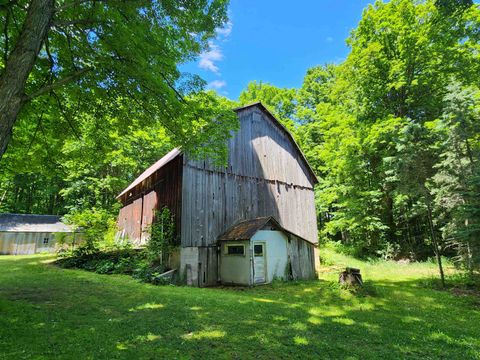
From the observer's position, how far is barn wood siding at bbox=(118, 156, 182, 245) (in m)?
13.7

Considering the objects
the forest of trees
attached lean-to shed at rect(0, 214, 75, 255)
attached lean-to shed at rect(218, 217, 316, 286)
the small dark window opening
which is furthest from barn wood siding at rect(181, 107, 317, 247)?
attached lean-to shed at rect(0, 214, 75, 255)

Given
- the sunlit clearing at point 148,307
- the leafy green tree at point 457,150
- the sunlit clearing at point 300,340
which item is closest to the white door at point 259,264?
the sunlit clearing at point 148,307

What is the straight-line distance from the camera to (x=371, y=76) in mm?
20891

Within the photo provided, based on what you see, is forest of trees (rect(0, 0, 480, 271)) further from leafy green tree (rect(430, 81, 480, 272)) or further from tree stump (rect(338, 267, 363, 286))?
tree stump (rect(338, 267, 363, 286))

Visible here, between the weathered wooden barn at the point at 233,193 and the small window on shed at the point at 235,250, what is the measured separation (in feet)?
1.85

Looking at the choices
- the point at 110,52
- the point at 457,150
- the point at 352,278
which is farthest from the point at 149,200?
the point at 457,150

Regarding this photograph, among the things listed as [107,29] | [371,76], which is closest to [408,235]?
[371,76]

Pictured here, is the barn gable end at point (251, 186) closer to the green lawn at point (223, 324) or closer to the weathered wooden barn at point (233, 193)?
the weathered wooden barn at point (233, 193)

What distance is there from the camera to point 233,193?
15.0 metres

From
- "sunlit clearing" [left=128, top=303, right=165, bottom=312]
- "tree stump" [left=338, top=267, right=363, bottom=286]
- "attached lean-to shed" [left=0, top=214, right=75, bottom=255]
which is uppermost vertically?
"attached lean-to shed" [left=0, top=214, right=75, bottom=255]

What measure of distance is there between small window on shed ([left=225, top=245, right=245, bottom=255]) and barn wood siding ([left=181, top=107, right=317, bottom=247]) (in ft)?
2.56

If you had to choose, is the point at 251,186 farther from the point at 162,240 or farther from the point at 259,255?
the point at 162,240

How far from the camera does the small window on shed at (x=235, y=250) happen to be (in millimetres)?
12789

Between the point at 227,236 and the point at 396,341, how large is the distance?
8813 millimetres
